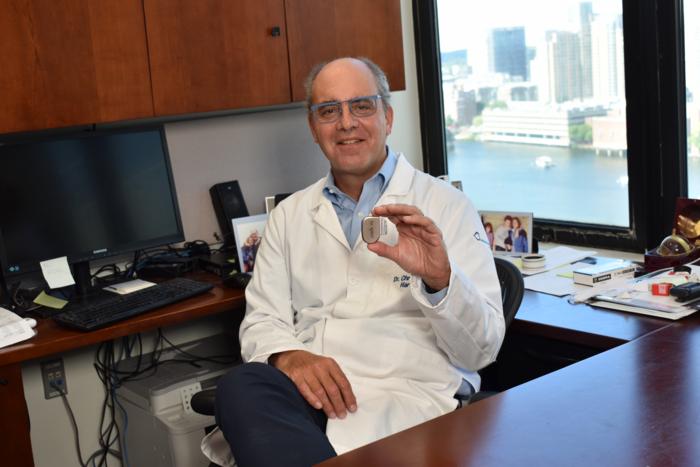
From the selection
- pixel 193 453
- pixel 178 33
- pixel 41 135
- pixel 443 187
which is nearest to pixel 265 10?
pixel 178 33

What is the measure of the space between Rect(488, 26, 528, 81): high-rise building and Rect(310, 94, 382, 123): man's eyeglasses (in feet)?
3.85

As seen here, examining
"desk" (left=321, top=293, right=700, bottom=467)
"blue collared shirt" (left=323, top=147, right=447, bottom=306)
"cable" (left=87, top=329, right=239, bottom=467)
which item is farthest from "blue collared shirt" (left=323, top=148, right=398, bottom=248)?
"cable" (left=87, top=329, right=239, bottom=467)

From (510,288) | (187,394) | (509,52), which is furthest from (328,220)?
(509,52)

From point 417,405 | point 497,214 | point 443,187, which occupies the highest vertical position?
point 443,187

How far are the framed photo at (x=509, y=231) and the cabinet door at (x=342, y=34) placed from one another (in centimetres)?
66

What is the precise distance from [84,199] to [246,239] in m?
0.53

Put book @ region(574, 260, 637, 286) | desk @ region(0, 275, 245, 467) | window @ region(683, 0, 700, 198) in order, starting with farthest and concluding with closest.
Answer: window @ region(683, 0, 700, 198) → book @ region(574, 260, 637, 286) → desk @ region(0, 275, 245, 467)

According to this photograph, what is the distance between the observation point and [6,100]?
246 centimetres

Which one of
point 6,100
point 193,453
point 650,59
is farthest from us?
point 650,59

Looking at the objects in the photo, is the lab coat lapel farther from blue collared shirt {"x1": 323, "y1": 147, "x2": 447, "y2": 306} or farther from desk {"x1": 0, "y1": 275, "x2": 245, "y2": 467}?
desk {"x1": 0, "y1": 275, "x2": 245, "y2": 467}

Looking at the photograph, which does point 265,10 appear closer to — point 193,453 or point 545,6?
point 545,6

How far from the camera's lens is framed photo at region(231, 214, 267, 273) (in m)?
2.90

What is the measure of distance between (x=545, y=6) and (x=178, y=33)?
133 cm

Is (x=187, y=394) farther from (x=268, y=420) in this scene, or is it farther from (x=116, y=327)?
(x=268, y=420)
